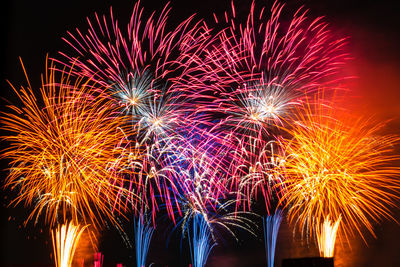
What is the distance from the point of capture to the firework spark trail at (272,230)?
909 inches

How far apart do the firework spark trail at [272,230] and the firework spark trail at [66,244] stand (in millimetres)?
10721

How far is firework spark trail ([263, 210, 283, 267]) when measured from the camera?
23.1 m

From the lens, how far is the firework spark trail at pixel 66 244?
59.0 feet

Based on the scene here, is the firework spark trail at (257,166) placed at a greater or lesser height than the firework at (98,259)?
greater

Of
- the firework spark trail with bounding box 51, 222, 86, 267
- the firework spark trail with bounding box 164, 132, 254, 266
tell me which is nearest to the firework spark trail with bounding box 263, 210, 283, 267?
the firework spark trail with bounding box 164, 132, 254, 266

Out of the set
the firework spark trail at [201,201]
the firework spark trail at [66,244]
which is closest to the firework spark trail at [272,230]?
the firework spark trail at [201,201]

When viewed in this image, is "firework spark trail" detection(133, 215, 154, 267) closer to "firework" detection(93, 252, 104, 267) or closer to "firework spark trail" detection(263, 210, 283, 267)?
"firework" detection(93, 252, 104, 267)

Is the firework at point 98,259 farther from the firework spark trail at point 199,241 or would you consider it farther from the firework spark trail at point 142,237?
the firework spark trail at point 199,241

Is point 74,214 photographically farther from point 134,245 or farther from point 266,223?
point 266,223

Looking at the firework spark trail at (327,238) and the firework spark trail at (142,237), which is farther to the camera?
the firework spark trail at (142,237)

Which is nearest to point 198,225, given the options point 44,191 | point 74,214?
point 74,214

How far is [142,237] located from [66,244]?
4256mm

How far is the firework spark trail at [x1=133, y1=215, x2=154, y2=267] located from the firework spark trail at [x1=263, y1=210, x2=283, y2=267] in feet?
22.4

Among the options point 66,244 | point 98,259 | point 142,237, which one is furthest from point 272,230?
point 66,244
